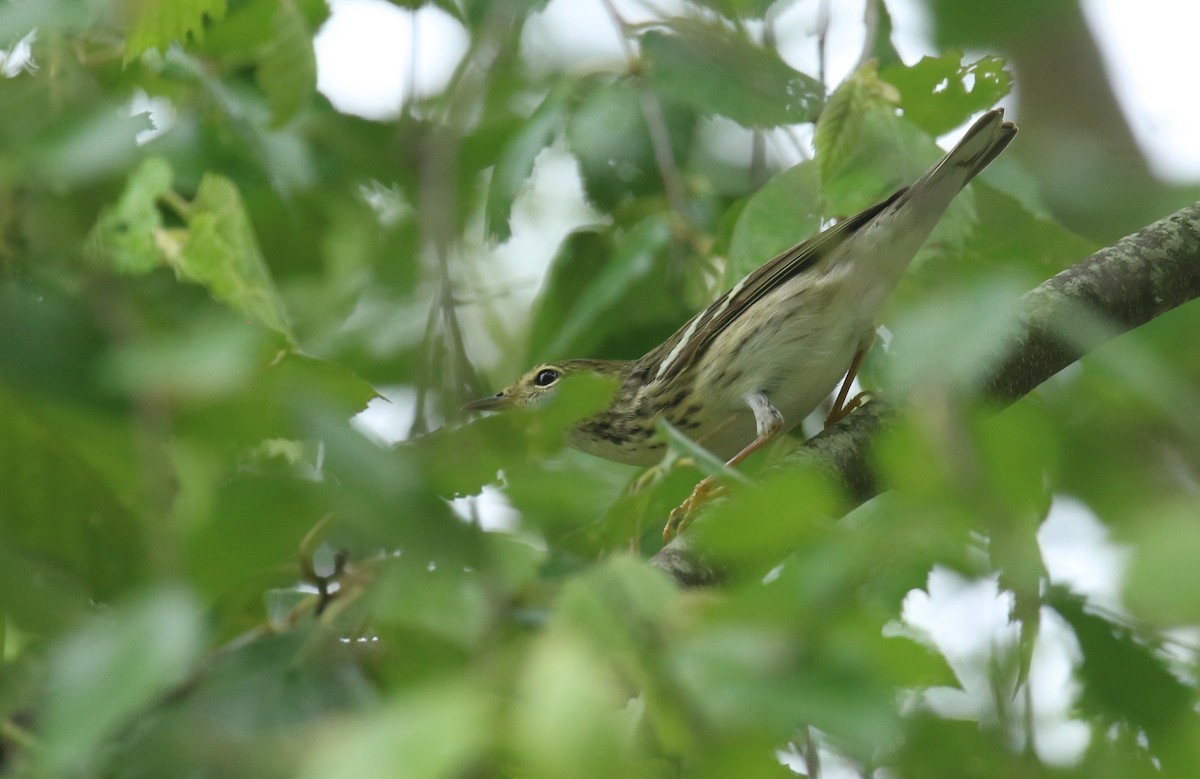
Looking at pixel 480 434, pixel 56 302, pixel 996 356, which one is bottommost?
Answer: pixel 996 356

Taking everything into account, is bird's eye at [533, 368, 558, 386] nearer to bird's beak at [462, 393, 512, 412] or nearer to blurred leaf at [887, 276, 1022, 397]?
bird's beak at [462, 393, 512, 412]

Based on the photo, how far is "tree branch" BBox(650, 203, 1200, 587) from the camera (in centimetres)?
313

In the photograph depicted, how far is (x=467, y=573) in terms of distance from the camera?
1.57 meters

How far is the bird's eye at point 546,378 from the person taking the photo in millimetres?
5732

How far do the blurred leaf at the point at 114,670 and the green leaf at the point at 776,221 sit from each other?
86.7 inches

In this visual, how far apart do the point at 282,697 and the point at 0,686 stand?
483mm

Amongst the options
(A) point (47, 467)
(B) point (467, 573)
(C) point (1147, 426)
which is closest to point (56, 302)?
(A) point (47, 467)

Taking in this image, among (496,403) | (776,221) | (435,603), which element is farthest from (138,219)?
(496,403)

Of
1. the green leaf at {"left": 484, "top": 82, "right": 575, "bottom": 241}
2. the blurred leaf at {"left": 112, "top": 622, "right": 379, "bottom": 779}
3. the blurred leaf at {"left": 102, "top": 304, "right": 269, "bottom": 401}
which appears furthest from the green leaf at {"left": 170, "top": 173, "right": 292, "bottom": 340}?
the blurred leaf at {"left": 102, "top": 304, "right": 269, "bottom": 401}

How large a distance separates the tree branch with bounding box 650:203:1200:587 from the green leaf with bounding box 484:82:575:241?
1322 mm

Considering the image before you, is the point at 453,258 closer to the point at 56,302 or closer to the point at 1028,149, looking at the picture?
the point at 56,302

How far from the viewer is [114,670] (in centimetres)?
155

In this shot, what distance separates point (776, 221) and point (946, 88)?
2.26 feet

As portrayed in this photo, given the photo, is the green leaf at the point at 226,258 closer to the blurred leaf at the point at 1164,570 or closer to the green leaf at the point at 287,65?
the green leaf at the point at 287,65
